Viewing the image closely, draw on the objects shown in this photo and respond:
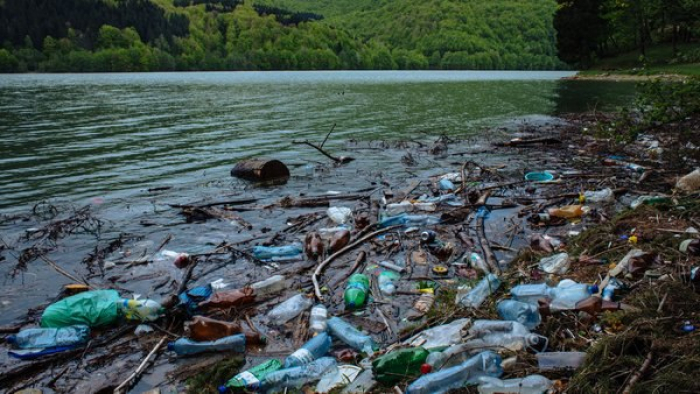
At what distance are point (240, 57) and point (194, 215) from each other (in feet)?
426

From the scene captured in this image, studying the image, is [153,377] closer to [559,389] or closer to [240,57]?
[559,389]

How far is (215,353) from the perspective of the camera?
4.83 metres

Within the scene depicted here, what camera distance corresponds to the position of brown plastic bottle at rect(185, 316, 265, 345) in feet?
16.4

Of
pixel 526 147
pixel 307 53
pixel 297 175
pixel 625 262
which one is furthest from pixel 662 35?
pixel 307 53

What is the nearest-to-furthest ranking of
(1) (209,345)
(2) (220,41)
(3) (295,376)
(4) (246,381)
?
1. (4) (246,381)
2. (3) (295,376)
3. (1) (209,345)
4. (2) (220,41)

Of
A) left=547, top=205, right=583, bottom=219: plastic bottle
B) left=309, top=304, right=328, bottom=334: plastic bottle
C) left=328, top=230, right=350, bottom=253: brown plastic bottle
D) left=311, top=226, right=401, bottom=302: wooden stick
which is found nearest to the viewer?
left=309, top=304, right=328, bottom=334: plastic bottle

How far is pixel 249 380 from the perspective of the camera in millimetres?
4074

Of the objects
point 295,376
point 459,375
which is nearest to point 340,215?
point 295,376

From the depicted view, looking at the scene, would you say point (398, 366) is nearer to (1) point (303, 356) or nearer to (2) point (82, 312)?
(1) point (303, 356)

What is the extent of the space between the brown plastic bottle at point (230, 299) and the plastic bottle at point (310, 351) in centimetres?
126

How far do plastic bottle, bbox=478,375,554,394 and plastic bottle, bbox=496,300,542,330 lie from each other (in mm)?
1045

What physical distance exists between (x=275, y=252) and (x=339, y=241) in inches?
39.8

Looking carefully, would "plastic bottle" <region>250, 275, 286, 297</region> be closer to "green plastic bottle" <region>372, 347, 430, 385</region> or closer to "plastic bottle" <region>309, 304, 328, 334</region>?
"plastic bottle" <region>309, 304, 328, 334</region>

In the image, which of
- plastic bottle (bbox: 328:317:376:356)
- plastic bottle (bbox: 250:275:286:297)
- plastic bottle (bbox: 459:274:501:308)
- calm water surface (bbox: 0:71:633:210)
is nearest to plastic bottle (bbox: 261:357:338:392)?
plastic bottle (bbox: 328:317:376:356)
